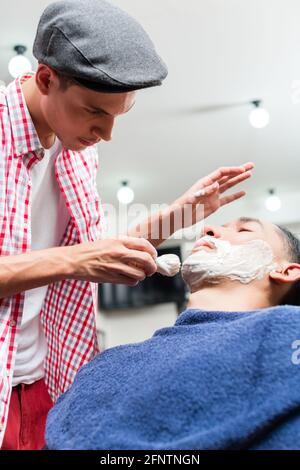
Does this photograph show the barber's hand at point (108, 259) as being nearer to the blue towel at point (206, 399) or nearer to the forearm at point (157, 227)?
the blue towel at point (206, 399)

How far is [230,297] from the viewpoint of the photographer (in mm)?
1482

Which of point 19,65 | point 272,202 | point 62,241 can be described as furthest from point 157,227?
point 272,202

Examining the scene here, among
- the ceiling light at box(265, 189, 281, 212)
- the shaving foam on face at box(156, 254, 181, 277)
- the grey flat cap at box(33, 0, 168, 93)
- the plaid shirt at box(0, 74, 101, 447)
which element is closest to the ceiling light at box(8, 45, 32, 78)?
the plaid shirt at box(0, 74, 101, 447)

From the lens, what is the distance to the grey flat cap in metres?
1.17

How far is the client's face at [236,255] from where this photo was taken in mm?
1490

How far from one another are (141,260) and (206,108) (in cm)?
310

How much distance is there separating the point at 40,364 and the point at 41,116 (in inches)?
26.3

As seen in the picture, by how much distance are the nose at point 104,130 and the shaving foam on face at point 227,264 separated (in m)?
0.42

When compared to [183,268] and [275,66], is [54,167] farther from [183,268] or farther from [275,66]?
[275,66]

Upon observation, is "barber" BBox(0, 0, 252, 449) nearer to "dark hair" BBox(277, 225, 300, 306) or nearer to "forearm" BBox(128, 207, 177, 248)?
"forearm" BBox(128, 207, 177, 248)

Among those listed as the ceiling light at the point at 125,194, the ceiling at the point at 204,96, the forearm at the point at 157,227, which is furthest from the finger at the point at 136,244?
the ceiling light at the point at 125,194

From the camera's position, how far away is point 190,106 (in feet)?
13.4

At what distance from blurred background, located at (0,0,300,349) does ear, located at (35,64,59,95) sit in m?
1.72

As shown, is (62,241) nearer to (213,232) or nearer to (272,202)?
(213,232)
